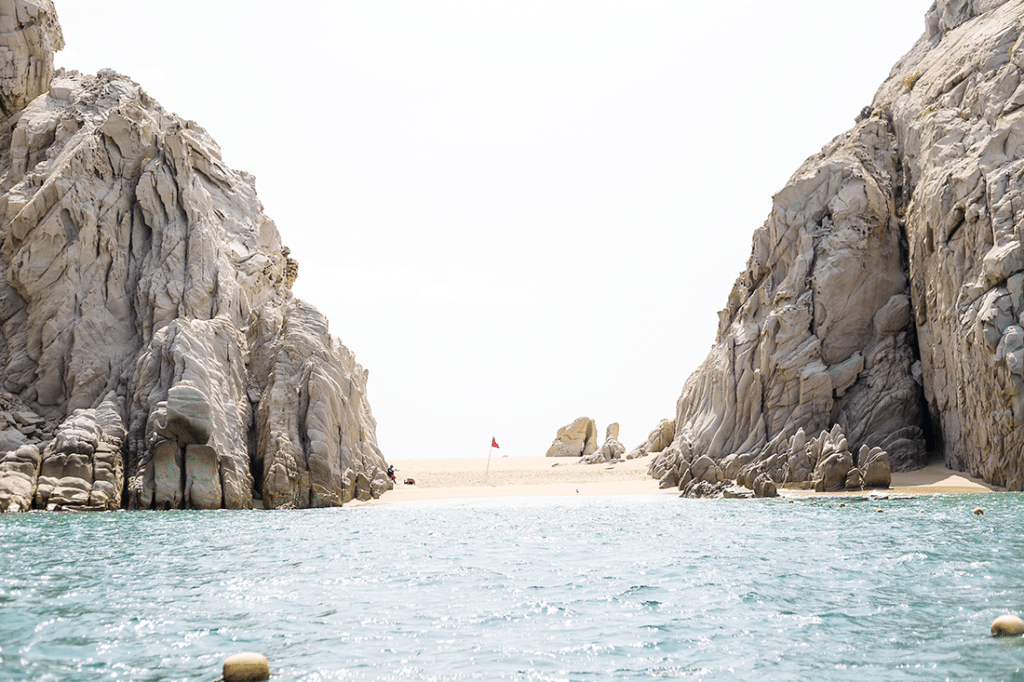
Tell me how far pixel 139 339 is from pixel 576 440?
40.2 meters

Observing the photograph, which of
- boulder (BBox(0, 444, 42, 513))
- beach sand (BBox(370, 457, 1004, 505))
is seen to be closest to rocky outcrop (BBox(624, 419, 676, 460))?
beach sand (BBox(370, 457, 1004, 505))

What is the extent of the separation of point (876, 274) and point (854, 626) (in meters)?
32.6

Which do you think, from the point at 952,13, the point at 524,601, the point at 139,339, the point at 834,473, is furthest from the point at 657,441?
the point at 524,601

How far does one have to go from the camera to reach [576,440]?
216ft

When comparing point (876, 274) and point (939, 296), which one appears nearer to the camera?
point (939, 296)

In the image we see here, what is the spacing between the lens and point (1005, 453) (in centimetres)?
2881

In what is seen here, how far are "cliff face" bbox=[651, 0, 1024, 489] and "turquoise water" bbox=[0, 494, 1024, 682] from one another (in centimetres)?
1202

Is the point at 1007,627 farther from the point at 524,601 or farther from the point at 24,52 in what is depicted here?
the point at 24,52

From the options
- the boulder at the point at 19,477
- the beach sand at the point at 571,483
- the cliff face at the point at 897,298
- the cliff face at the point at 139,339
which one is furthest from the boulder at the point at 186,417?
the cliff face at the point at 897,298

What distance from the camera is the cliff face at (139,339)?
2773 cm

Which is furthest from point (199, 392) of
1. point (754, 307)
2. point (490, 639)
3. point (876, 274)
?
point (876, 274)

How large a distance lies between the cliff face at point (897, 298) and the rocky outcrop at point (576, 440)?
21.4m

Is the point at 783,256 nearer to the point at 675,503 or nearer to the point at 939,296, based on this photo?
the point at 939,296

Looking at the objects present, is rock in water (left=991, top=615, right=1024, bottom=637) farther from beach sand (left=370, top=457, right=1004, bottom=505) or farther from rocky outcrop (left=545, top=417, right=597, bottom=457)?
rocky outcrop (left=545, top=417, right=597, bottom=457)
